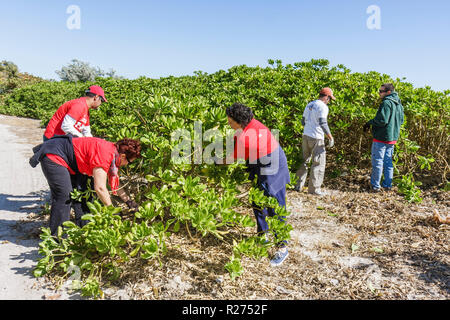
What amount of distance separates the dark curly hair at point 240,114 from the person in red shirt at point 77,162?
104 cm

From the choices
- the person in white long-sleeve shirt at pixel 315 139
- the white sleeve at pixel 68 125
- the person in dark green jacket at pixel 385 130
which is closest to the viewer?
the white sleeve at pixel 68 125

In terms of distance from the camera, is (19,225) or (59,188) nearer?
(59,188)

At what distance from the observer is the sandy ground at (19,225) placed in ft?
9.78

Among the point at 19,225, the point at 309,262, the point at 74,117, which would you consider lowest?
the point at 309,262

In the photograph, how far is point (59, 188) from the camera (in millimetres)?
3359

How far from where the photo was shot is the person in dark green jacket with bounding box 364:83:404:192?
539cm

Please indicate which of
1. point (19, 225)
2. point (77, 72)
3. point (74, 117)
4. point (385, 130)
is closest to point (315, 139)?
point (385, 130)

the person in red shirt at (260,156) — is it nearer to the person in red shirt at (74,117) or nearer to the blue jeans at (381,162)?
the person in red shirt at (74,117)

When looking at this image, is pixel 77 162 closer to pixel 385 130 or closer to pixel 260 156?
pixel 260 156

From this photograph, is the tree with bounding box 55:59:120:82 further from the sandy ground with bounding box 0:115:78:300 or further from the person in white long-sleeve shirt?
the person in white long-sleeve shirt

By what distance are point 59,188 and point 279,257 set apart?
98.3 inches

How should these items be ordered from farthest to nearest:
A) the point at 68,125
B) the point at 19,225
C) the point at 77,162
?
the point at 19,225, the point at 68,125, the point at 77,162

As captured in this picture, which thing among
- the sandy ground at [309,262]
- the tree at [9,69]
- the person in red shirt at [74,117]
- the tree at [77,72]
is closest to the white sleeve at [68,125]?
the person in red shirt at [74,117]
